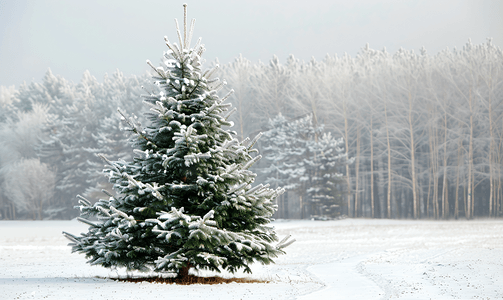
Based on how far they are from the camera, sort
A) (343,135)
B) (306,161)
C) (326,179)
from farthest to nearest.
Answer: (343,135) → (306,161) → (326,179)

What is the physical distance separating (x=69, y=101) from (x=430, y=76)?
46424mm

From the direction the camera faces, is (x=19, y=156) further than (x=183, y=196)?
Yes

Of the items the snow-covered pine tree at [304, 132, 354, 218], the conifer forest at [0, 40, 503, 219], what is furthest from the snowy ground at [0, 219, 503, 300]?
the conifer forest at [0, 40, 503, 219]

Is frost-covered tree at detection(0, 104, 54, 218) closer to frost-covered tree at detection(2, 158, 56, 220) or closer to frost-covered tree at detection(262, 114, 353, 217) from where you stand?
frost-covered tree at detection(2, 158, 56, 220)

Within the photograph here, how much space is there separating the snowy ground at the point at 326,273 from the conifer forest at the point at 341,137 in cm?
1580

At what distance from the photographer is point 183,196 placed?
967 centimetres

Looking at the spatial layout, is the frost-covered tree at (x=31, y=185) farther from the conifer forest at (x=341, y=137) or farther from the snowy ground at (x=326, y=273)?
the snowy ground at (x=326, y=273)

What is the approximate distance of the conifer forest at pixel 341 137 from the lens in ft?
133

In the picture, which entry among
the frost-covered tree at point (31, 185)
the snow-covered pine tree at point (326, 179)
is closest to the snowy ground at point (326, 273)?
the snow-covered pine tree at point (326, 179)

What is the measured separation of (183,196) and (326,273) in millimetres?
6217

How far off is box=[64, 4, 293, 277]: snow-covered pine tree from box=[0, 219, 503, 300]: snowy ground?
68 cm

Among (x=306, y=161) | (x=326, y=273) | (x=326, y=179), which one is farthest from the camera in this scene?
(x=306, y=161)

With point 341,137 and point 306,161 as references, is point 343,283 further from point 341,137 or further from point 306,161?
point 341,137

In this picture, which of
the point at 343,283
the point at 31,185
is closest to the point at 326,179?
the point at 343,283
